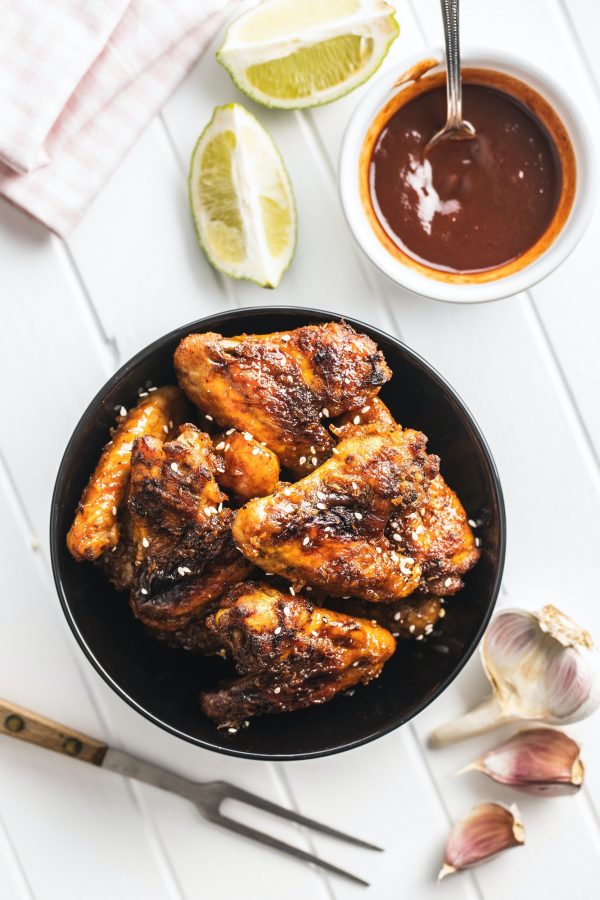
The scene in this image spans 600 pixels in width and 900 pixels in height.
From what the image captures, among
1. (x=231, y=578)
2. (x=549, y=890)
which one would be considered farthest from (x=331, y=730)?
(x=549, y=890)

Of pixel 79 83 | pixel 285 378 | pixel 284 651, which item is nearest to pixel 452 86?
pixel 285 378

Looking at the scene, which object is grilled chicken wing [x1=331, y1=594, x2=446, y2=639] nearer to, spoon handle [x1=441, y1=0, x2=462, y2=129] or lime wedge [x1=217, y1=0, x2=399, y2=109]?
spoon handle [x1=441, y1=0, x2=462, y2=129]

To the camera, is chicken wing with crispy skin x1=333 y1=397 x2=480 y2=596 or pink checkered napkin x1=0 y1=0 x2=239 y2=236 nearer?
chicken wing with crispy skin x1=333 y1=397 x2=480 y2=596

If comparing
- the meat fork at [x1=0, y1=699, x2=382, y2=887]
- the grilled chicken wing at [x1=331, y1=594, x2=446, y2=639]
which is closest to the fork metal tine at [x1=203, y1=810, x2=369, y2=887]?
the meat fork at [x1=0, y1=699, x2=382, y2=887]

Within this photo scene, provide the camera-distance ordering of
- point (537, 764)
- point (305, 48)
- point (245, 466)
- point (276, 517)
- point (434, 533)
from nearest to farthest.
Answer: point (276, 517) < point (245, 466) < point (434, 533) < point (305, 48) < point (537, 764)

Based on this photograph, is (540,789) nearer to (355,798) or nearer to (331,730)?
(355,798)

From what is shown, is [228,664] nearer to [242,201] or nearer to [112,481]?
[112,481]

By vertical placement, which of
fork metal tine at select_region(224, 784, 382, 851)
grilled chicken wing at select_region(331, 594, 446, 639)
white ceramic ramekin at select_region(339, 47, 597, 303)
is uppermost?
white ceramic ramekin at select_region(339, 47, 597, 303)
